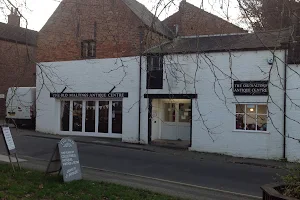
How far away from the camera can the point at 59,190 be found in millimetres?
7828

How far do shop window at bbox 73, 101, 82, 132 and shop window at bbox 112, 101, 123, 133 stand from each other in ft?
7.84

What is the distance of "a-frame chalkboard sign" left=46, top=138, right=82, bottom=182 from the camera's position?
880 cm

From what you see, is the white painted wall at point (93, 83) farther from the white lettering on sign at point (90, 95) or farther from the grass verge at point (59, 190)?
the grass verge at point (59, 190)

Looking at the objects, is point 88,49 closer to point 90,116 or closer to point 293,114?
point 90,116

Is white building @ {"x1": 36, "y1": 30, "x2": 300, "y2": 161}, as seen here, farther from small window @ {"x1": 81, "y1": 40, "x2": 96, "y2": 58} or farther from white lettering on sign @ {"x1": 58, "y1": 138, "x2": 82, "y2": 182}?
white lettering on sign @ {"x1": 58, "y1": 138, "x2": 82, "y2": 182}

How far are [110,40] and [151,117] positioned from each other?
5501mm

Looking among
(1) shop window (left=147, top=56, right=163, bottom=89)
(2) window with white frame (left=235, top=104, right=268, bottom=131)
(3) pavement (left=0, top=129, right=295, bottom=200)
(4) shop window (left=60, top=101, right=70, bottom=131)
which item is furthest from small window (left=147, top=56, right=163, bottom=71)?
(4) shop window (left=60, top=101, right=70, bottom=131)

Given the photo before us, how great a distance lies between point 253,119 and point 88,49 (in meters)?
10.9

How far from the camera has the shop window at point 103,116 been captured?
811 inches

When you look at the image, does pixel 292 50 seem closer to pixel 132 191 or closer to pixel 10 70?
pixel 132 191

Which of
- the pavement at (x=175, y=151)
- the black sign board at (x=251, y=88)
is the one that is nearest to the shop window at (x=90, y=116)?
the pavement at (x=175, y=151)

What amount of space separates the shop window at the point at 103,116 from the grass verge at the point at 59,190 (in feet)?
37.7

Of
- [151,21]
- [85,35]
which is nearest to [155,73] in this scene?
[85,35]

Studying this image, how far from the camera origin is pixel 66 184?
8.37 m
